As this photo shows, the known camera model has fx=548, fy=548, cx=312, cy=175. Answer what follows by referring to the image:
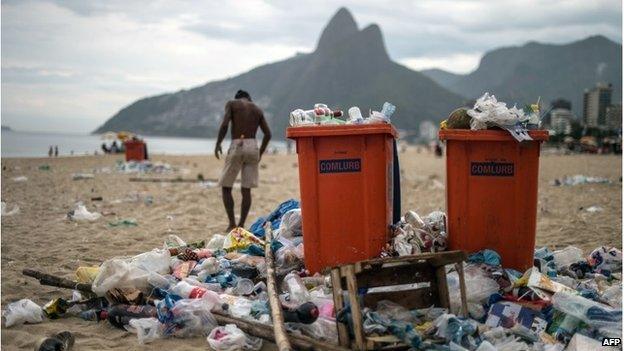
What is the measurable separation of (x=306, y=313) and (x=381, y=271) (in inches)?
19.8

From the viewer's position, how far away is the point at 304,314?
10.0 feet

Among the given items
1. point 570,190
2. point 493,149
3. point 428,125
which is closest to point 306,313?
point 493,149

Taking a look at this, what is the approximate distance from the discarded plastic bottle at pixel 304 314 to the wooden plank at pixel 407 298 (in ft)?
1.22

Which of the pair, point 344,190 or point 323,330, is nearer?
point 323,330

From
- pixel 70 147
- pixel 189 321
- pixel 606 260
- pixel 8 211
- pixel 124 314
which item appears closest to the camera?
pixel 189 321

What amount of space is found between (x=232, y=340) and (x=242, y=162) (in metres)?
4.14

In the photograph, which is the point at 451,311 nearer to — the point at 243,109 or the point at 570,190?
the point at 243,109

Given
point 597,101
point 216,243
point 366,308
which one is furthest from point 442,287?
point 597,101

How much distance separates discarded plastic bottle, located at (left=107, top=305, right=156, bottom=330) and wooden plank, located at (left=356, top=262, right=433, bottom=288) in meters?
1.37

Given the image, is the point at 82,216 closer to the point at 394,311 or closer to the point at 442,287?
the point at 394,311

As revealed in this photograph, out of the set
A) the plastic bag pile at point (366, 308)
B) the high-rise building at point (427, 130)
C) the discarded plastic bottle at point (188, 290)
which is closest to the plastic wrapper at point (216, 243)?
the plastic bag pile at point (366, 308)

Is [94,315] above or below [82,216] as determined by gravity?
above

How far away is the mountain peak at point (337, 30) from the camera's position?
186525 mm

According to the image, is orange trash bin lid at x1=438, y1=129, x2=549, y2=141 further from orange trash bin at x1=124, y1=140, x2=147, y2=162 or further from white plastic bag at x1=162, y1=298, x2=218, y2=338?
orange trash bin at x1=124, y1=140, x2=147, y2=162
